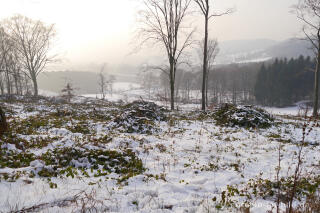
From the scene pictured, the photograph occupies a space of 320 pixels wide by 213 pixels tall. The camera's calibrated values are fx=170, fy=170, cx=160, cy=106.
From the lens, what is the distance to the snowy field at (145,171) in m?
3.40

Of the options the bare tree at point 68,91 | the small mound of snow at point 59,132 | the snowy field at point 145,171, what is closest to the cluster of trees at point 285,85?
the snowy field at point 145,171

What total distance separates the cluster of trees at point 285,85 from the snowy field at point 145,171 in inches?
1977

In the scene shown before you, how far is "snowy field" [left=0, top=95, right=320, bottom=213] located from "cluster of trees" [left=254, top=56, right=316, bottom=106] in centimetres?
→ 5022

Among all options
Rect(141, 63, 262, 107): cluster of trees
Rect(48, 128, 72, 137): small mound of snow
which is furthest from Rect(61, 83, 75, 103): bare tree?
Rect(141, 63, 262, 107): cluster of trees

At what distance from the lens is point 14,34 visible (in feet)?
88.6

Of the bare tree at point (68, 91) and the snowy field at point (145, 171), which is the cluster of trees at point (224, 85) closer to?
the bare tree at point (68, 91)

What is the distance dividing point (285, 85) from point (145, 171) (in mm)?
60021

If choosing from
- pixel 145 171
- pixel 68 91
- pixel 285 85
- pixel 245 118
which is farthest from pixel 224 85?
pixel 145 171

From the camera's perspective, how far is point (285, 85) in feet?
167

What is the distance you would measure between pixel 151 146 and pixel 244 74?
76.3 meters

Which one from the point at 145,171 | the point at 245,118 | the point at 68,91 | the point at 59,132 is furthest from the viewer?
the point at 68,91

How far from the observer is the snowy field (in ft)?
11.2

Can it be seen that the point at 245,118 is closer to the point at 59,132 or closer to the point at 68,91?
the point at 59,132

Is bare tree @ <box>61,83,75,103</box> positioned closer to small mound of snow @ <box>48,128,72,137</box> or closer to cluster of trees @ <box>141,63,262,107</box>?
small mound of snow @ <box>48,128,72,137</box>
